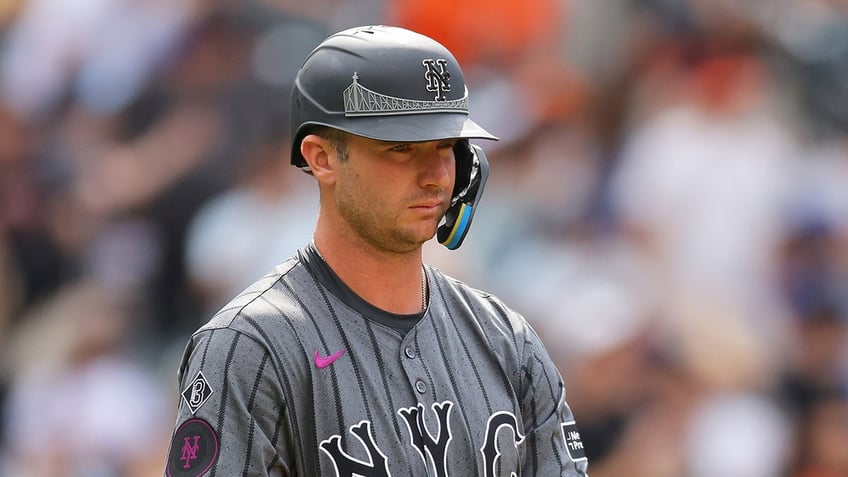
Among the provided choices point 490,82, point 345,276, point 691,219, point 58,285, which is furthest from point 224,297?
point 345,276

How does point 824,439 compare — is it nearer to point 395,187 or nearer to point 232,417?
point 395,187

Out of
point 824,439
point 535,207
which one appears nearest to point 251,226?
point 535,207

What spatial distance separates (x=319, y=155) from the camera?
2.88 meters

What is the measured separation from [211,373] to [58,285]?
179 inches

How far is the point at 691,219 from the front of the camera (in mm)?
6523

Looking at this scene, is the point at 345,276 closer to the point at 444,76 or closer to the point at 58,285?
the point at 444,76

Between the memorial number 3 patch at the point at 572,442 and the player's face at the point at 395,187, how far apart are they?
2.00 ft

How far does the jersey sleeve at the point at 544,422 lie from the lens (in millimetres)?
3047

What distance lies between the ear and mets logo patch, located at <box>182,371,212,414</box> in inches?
19.3

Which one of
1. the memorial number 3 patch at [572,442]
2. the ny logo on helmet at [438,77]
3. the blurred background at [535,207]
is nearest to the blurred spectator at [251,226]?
the blurred background at [535,207]

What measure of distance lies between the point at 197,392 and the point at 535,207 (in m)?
4.24

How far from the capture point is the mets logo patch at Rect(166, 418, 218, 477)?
265 centimetres

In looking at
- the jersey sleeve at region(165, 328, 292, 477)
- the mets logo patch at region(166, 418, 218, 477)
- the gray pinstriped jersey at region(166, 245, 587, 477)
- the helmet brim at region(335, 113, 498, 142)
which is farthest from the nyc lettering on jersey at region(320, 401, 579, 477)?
the helmet brim at region(335, 113, 498, 142)

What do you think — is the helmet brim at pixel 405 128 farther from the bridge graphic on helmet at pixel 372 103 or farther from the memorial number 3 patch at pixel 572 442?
the memorial number 3 patch at pixel 572 442
